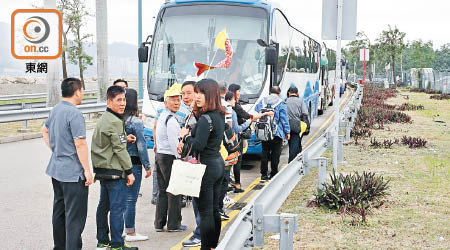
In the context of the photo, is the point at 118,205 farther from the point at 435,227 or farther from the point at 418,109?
the point at 418,109

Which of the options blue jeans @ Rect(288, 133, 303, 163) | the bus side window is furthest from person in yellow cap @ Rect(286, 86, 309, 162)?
the bus side window

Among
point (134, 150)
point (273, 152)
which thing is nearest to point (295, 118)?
point (273, 152)

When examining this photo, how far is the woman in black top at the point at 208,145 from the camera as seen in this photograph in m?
5.32

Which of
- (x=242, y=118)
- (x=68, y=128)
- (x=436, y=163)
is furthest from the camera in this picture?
(x=436, y=163)

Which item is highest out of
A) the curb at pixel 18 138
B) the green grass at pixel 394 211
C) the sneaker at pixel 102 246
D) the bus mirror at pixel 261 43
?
the bus mirror at pixel 261 43

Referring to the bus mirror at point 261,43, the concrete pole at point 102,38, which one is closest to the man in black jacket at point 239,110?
the bus mirror at point 261,43

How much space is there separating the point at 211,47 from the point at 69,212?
22.2ft

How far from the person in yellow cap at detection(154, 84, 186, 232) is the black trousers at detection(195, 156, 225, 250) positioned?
1224mm

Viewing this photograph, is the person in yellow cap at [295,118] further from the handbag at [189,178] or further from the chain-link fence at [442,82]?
the chain-link fence at [442,82]

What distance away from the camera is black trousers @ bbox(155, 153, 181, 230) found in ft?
→ 22.6

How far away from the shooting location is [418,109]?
1090 inches

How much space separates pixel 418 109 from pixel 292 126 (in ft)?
61.7

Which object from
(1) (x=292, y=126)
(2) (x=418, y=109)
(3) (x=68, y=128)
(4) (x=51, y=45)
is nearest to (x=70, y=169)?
(3) (x=68, y=128)

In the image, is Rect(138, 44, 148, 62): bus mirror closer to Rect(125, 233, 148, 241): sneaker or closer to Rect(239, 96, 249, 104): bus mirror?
Rect(239, 96, 249, 104): bus mirror
